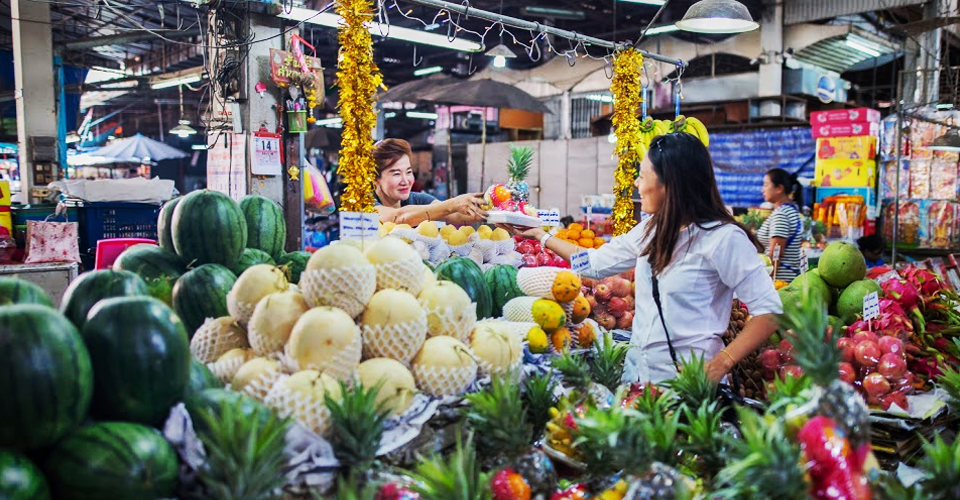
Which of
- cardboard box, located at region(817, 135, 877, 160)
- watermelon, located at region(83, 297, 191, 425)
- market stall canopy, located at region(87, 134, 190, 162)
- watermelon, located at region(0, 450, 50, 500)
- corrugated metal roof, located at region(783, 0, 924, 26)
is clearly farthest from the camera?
market stall canopy, located at region(87, 134, 190, 162)

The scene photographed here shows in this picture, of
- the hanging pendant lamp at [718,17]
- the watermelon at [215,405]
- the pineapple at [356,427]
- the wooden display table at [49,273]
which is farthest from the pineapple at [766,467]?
the wooden display table at [49,273]

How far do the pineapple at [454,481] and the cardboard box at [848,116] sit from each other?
918 cm

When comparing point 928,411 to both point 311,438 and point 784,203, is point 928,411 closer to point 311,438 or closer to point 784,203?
point 311,438

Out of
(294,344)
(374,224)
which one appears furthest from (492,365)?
(374,224)

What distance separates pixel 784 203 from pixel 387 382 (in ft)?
18.2

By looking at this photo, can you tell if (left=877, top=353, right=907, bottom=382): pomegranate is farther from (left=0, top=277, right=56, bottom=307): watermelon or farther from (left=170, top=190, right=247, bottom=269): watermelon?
(left=0, top=277, right=56, bottom=307): watermelon

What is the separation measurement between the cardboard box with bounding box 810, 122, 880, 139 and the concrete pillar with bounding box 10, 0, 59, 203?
10.2 metres

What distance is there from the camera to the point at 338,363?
172cm

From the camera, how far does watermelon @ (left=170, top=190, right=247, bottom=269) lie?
7.39 ft

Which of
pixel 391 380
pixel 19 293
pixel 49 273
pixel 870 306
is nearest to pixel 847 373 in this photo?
pixel 870 306

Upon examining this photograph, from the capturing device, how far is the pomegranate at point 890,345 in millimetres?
2779

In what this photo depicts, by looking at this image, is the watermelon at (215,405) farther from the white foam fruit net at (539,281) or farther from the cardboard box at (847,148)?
the cardboard box at (847,148)

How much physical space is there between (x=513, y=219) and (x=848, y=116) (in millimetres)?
7391

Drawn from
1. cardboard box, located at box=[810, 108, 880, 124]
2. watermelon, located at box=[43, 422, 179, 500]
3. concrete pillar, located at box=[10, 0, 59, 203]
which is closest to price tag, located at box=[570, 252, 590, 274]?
watermelon, located at box=[43, 422, 179, 500]
